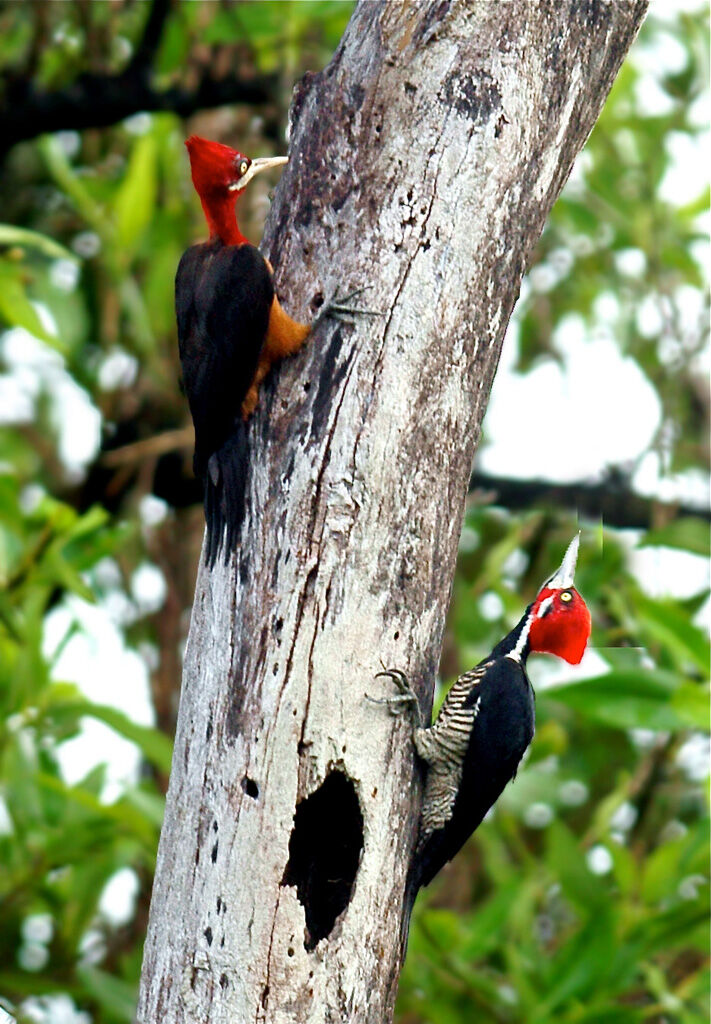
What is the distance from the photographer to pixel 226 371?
2.11m

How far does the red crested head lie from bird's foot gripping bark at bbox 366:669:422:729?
55 cm

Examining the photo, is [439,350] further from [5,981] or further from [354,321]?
[5,981]

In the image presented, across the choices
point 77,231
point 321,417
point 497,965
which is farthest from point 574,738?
point 321,417

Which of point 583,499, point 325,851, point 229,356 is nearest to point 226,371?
point 229,356

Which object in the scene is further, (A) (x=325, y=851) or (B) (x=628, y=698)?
(B) (x=628, y=698)

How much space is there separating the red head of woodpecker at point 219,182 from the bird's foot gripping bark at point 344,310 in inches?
11.9

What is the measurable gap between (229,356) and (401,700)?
0.64 metres

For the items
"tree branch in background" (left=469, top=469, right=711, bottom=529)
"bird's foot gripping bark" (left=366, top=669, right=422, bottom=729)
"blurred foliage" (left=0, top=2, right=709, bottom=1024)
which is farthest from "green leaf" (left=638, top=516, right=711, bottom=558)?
"bird's foot gripping bark" (left=366, top=669, right=422, bottom=729)

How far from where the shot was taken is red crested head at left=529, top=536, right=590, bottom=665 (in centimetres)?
249

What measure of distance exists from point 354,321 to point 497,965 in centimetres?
257

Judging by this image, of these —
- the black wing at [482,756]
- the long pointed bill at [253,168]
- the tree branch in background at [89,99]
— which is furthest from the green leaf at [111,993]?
the tree branch in background at [89,99]

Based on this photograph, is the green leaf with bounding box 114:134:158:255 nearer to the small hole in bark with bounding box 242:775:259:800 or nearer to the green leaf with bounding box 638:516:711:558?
the green leaf with bounding box 638:516:711:558

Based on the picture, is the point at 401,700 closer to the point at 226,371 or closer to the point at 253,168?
the point at 226,371

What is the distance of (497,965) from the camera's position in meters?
3.94
